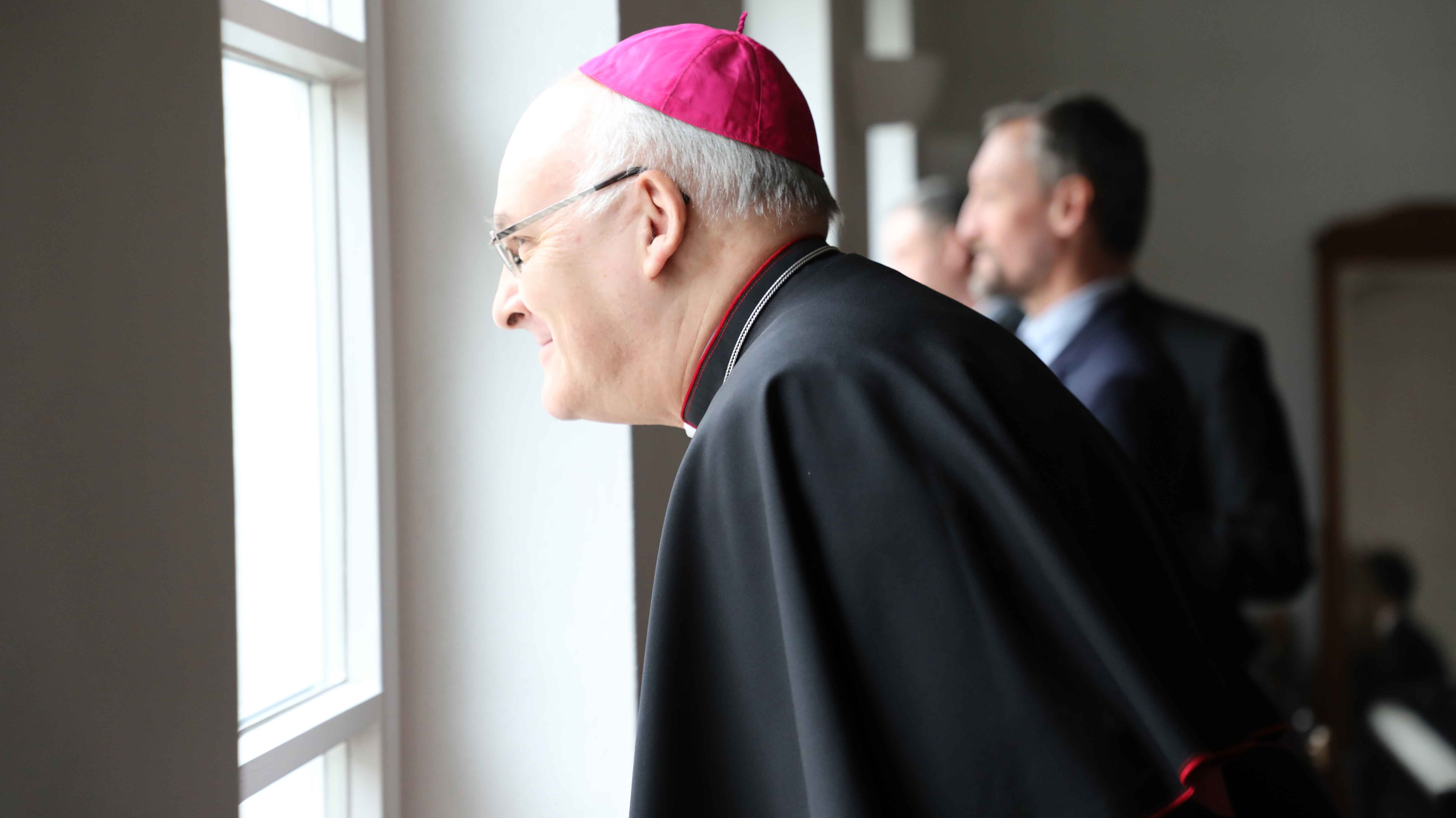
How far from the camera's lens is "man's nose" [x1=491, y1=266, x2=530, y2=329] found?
1240 mm

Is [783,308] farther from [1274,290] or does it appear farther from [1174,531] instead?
[1274,290]

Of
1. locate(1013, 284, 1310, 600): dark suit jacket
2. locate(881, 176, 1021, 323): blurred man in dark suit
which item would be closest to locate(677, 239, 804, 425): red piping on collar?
locate(1013, 284, 1310, 600): dark suit jacket

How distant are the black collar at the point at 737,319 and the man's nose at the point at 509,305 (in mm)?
258

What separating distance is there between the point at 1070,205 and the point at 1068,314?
0.24 metres

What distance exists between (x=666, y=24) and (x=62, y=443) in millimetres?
1051

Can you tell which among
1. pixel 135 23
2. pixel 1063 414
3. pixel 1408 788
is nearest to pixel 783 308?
pixel 1063 414

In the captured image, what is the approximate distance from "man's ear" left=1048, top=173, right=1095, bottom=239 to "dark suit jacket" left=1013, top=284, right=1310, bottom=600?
0.19 metres

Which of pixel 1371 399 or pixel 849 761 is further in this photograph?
pixel 1371 399

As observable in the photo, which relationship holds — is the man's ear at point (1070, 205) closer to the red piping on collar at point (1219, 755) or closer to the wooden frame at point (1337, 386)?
the red piping on collar at point (1219, 755)

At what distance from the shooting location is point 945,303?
3.30 ft

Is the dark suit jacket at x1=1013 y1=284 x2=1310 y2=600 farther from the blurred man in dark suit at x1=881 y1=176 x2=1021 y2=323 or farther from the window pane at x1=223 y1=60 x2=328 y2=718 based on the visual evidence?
the window pane at x1=223 y1=60 x2=328 y2=718

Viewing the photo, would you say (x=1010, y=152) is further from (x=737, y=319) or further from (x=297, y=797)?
(x=297, y=797)

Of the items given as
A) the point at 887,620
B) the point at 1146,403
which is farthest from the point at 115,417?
the point at 1146,403

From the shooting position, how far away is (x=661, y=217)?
1.08 meters
